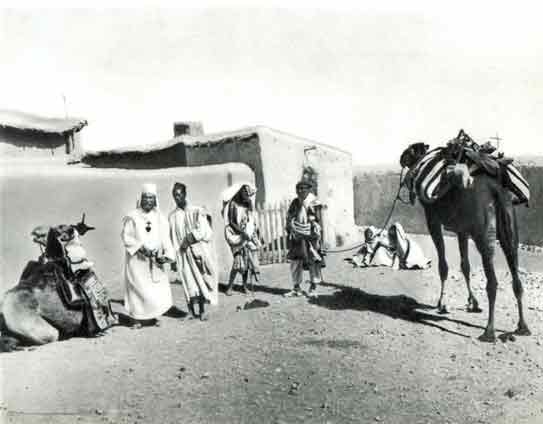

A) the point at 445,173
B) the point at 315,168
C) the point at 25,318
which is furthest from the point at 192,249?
the point at 315,168

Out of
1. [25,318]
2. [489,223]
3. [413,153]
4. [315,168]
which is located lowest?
[25,318]

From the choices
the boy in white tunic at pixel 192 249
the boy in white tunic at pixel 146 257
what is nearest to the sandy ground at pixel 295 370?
the boy in white tunic at pixel 146 257

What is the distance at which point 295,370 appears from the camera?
559 cm

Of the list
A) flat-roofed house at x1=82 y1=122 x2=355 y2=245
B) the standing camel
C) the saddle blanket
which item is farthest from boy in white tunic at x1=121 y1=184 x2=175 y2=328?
flat-roofed house at x1=82 y1=122 x2=355 y2=245

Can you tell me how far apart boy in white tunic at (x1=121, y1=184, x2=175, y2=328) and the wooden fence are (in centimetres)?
502

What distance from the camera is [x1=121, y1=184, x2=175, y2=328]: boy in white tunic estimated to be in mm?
7133

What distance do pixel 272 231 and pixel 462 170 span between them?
251 inches

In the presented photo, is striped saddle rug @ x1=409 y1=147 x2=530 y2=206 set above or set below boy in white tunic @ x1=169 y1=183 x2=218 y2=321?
above

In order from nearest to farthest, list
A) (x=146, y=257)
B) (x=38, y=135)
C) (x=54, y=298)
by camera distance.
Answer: (x=54, y=298), (x=146, y=257), (x=38, y=135)

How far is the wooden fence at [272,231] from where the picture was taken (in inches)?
482

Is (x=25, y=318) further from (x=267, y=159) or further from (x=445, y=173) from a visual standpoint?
(x=267, y=159)

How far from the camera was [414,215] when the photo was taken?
912 inches

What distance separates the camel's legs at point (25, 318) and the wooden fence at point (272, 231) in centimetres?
612

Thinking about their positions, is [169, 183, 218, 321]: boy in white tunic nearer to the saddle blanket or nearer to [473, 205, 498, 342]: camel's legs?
the saddle blanket
